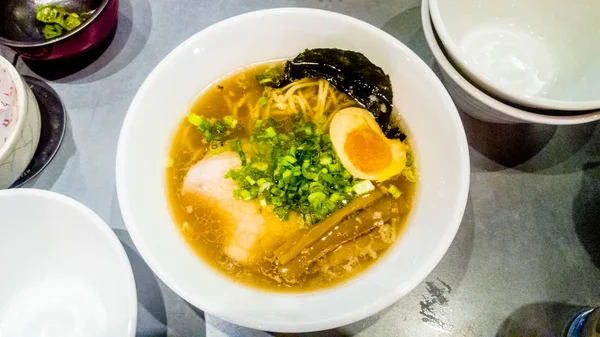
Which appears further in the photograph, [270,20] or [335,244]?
[270,20]

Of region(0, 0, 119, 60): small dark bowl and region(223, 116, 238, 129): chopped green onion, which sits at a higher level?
region(0, 0, 119, 60): small dark bowl

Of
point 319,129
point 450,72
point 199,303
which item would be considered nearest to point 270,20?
point 319,129

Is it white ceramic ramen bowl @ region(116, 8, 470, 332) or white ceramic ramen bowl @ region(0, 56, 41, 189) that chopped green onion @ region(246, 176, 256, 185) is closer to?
white ceramic ramen bowl @ region(116, 8, 470, 332)

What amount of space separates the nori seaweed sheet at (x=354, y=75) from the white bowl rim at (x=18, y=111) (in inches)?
40.8

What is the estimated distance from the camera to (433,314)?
174 centimetres

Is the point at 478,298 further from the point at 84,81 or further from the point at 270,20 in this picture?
the point at 84,81

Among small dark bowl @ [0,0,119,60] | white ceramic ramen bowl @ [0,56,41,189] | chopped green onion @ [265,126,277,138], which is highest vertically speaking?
small dark bowl @ [0,0,119,60]

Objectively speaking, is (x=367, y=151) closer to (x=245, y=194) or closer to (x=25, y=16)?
(x=245, y=194)

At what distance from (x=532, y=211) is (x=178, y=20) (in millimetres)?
1860

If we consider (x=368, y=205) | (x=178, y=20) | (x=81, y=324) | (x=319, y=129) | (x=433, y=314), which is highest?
(x=178, y=20)

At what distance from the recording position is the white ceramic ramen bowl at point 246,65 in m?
1.42

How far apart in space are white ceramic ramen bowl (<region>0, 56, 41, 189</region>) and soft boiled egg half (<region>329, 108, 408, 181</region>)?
3.93ft

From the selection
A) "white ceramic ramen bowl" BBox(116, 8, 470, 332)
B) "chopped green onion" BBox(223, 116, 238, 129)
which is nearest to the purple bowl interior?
"white ceramic ramen bowl" BBox(116, 8, 470, 332)

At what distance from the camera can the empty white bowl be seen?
2008 mm
